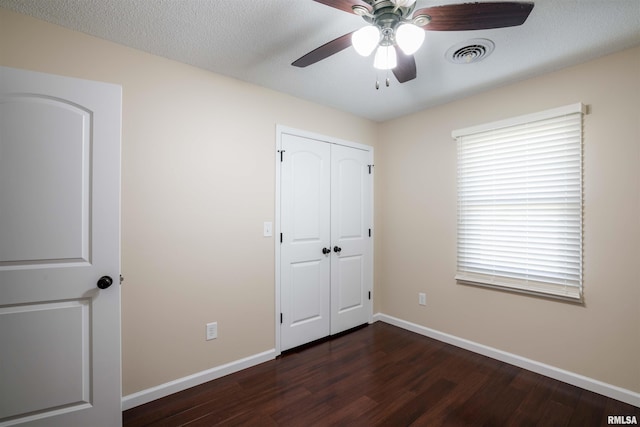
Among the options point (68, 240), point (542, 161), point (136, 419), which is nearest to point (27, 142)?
point (68, 240)

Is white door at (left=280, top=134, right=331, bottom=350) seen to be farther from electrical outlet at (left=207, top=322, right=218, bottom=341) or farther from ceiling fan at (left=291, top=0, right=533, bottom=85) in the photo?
ceiling fan at (left=291, top=0, right=533, bottom=85)

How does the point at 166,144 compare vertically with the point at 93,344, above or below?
above

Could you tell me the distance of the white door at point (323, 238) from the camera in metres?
2.70

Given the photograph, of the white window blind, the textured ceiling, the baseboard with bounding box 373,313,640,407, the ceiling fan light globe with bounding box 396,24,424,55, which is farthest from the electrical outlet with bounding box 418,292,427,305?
the ceiling fan light globe with bounding box 396,24,424,55

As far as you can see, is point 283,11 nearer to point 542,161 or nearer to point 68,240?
point 68,240

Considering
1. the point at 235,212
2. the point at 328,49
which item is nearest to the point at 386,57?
the point at 328,49

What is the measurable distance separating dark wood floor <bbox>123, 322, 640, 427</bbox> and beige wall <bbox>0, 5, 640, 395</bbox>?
0.69 feet

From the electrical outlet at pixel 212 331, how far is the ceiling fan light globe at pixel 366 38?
2186 millimetres

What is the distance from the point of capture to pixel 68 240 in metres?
1.54

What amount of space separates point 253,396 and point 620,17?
3347 millimetres

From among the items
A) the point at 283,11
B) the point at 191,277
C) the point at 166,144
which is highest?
the point at 283,11

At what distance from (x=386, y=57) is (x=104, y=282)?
199 centimetres

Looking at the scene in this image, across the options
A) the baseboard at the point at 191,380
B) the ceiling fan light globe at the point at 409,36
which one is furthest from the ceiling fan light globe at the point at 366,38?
the baseboard at the point at 191,380

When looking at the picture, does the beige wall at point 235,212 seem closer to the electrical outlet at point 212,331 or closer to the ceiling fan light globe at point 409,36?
the electrical outlet at point 212,331
